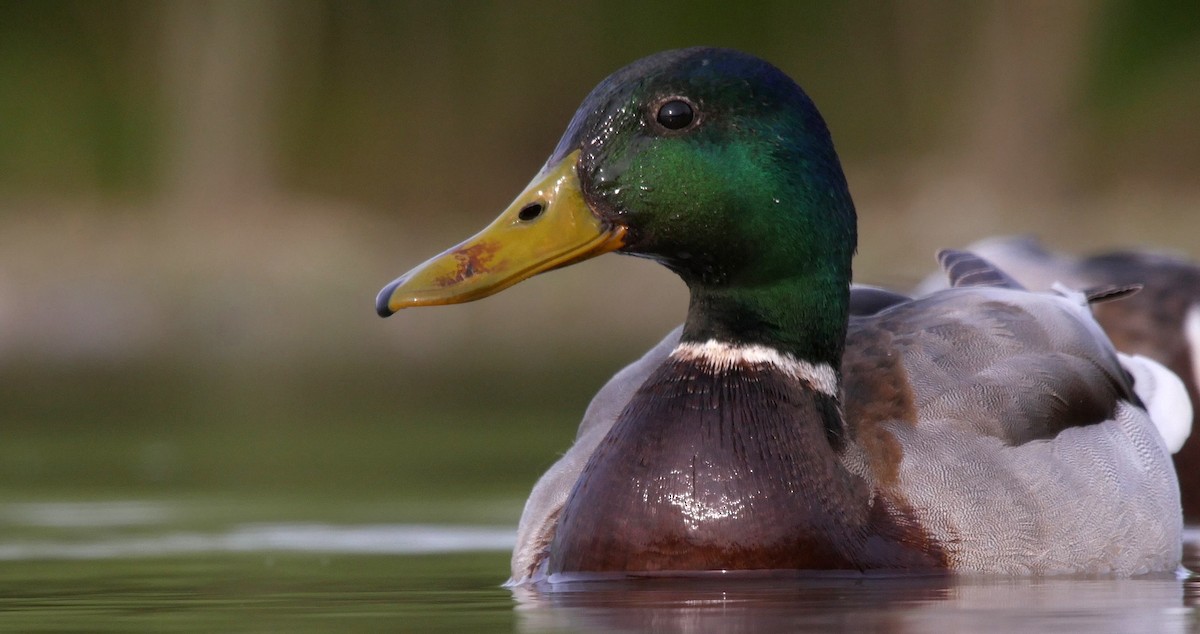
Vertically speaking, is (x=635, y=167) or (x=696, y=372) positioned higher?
(x=635, y=167)

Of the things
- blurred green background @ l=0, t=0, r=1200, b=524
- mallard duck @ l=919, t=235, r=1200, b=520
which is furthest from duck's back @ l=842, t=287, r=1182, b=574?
blurred green background @ l=0, t=0, r=1200, b=524

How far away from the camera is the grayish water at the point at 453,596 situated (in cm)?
459

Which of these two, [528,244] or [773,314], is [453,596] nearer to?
[528,244]

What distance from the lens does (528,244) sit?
213 inches

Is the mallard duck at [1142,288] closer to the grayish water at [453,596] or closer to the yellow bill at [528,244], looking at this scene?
the grayish water at [453,596]

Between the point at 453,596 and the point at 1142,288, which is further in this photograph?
the point at 1142,288

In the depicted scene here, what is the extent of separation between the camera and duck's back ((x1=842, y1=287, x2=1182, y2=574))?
18.0 feet

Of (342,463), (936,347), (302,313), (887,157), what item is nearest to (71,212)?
(302,313)

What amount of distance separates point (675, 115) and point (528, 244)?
46 centimetres

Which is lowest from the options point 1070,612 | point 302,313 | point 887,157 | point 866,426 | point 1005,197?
point 1070,612

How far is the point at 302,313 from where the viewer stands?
18.6 m

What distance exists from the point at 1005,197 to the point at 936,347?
16.7 m

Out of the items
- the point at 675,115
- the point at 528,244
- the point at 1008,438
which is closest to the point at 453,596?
the point at 528,244

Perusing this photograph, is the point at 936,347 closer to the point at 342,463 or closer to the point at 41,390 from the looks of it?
the point at 342,463
